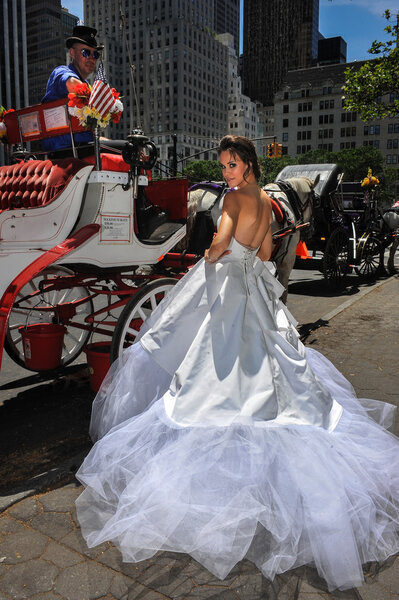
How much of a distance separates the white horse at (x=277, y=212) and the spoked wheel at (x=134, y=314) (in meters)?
1.99

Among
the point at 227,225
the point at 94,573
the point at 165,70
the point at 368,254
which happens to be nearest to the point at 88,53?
the point at 227,225

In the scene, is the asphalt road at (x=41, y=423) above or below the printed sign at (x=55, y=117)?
below

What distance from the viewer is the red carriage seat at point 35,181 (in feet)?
13.5

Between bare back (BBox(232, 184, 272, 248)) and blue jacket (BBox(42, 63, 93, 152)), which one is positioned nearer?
bare back (BBox(232, 184, 272, 248))

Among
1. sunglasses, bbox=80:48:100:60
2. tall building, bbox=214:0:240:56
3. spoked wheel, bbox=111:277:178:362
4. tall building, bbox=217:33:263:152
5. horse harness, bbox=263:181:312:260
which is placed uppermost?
tall building, bbox=214:0:240:56

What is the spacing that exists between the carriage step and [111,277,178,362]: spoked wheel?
426mm

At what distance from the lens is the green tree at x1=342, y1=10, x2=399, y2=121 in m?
14.7

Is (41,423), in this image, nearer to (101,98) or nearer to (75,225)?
(75,225)

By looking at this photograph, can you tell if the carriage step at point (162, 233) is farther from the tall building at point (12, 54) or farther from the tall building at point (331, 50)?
the tall building at point (331, 50)

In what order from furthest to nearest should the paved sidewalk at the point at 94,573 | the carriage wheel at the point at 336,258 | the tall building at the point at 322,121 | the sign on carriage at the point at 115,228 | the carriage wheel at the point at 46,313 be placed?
the tall building at the point at 322,121 → the carriage wheel at the point at 336,258 → the carriage wheel at the point at 46,313 → the sign on carriage at the point at 115,228 → the paved sidewalk at the point at 94,573

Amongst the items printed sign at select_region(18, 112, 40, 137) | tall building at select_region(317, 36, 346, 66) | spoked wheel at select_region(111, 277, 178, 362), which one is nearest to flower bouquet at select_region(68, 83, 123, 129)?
printed sign at select_region(18, 112, 40, 137)

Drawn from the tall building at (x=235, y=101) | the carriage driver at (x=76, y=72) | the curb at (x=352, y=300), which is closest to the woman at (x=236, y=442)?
the carriage driver at (x=76, y=72)

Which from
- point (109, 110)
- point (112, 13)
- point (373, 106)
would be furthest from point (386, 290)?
point (112, 13)

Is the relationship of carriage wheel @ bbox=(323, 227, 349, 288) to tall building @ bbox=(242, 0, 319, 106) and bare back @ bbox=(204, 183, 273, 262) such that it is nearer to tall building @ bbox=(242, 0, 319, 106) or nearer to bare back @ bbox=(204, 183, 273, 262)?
bare back @ bbox=(204, 183, 273, 262)
